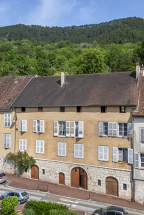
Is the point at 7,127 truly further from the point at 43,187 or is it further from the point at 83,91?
the point at 83,91

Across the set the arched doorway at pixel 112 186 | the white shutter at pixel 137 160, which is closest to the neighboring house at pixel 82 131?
the arched doorway at pixel 112 186

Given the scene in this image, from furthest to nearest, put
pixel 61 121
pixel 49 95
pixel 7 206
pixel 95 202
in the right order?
pixel 49 95 → pixel 61 121 → pixel 95 202 → pixel 7 206

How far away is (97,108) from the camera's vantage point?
26.4 meters

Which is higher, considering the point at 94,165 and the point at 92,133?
the point at 92,133

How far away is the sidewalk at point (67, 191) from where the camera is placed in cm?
2369

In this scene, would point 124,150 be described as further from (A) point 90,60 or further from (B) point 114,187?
(A) point 90,60

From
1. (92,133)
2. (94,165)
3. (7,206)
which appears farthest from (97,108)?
(7,206)

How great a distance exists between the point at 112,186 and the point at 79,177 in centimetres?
417

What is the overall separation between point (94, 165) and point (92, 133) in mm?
3781

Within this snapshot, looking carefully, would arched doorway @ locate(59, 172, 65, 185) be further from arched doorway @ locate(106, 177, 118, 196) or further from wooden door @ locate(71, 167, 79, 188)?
arched doorway @ locate(106, 177, 118, 196)

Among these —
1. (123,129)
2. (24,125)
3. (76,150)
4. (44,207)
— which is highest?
(24,125)

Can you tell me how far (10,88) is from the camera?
113 ft

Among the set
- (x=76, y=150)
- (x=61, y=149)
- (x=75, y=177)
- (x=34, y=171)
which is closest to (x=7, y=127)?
(x=34, y=171)

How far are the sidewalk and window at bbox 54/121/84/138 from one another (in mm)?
6454
